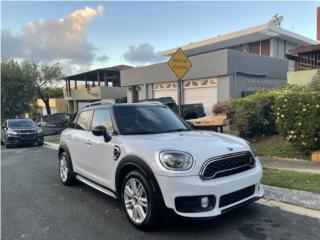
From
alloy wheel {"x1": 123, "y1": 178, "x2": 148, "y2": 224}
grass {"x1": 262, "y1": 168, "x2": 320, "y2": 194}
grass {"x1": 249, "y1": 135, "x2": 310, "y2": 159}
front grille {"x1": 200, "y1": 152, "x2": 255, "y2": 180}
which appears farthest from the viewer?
grass {"x1": 249, "y1": 135, "x2": 310, "y2": 159}

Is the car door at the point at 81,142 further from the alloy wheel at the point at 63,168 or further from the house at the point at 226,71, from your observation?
the house at the point at 226,71

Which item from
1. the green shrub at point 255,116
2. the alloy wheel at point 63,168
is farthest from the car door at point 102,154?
the green shrub at point 255,116

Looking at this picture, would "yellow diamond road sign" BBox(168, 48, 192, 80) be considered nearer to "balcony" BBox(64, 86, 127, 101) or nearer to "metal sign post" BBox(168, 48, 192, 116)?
"metal sign post" BBox(168, 48, 192, 116)

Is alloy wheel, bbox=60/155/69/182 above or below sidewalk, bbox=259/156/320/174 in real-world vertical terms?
above

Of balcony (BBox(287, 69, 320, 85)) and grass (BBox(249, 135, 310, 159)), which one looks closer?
grass (BBox(249, 135, 310, 159))

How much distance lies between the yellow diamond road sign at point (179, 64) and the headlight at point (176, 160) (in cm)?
A: 439

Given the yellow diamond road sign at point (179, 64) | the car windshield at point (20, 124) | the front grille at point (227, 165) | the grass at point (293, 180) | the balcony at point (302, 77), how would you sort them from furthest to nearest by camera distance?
1. the car windshield at point (20, 124)
2. the balcony at point (302, 77)
3. the yellow diamond road sign at point (179, 64)
4. the grass at point (293, 180)
5. the front grille at point (227, 165)

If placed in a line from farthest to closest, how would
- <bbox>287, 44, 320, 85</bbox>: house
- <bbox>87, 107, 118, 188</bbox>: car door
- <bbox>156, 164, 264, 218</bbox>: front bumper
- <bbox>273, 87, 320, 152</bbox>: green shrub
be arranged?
<bbox>287, 44, 320, 85</bbox>: house
<bbox>273, 87, 320, 152</bbox>: green shrub
<bbox>87, 107, 118, 188</bbox>: car door
<bbox>156, 164, 264, 218</bbox>: front bumper

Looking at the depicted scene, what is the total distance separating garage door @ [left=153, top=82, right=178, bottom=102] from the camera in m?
20.2

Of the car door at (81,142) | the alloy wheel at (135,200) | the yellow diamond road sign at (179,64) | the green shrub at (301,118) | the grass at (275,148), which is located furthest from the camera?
the grass at (275,148)

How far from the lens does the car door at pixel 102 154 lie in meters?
4.66

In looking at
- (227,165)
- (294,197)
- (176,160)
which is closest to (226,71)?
(294,197)

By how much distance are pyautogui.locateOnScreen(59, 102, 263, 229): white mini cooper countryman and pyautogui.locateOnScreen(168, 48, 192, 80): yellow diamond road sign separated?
254cm

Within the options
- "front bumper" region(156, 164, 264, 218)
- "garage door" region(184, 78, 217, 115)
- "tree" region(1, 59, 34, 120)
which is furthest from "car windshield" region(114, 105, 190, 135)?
"tree" region(1, 59, 34, 120)
